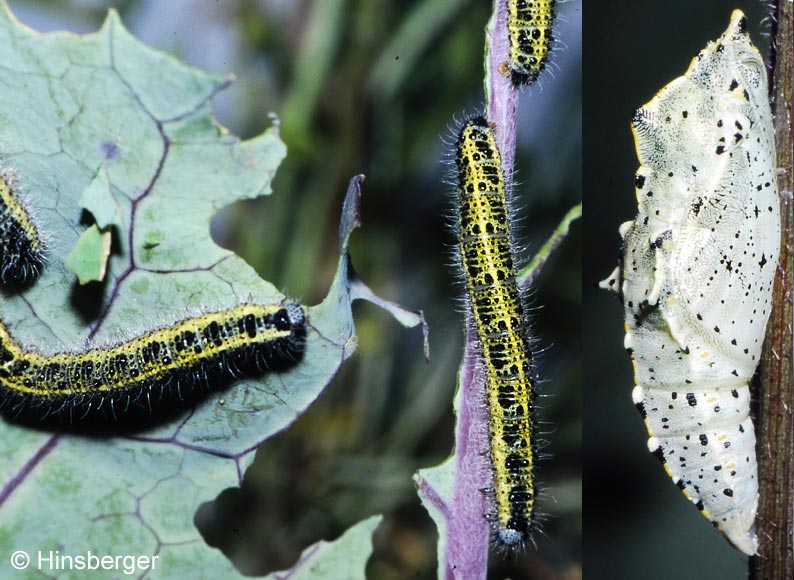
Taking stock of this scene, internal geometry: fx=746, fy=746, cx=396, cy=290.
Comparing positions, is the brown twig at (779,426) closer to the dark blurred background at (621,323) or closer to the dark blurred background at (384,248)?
the dark blurred background at (621,323)

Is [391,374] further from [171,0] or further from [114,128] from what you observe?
[171,0]

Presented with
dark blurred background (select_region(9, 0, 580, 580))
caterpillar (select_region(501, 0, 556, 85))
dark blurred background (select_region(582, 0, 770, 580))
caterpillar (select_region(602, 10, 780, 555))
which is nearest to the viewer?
caterpillar (select_region(602, 10, 780, 555))

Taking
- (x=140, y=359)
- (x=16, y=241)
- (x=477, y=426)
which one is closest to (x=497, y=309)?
(x=477, y=426)

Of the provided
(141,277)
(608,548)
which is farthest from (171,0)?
(608,548)

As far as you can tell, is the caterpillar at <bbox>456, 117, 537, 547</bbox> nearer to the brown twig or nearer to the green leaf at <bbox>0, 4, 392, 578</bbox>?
the green leaf at <bbox>0, 4, 392, 578</bbox>
